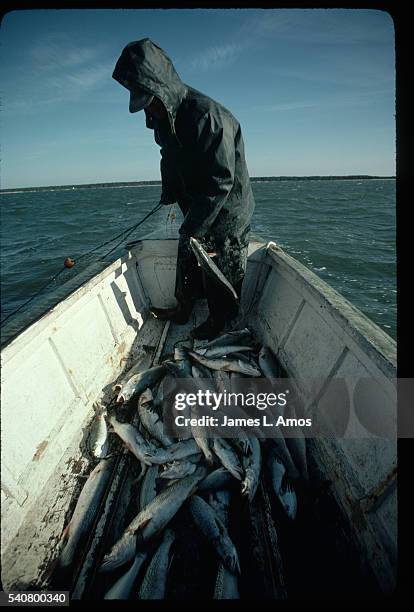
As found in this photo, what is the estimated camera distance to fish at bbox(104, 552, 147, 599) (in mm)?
2115

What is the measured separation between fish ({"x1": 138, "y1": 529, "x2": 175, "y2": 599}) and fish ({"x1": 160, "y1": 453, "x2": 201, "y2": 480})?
454 millimetres

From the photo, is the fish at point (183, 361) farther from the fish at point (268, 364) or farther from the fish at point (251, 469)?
the fish at point (251, 469)

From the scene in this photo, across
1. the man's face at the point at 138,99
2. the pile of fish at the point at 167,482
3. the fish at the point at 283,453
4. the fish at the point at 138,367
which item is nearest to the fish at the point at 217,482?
the pile of fish at the point at 167,482

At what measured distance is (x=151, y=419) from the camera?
3408 millimetres

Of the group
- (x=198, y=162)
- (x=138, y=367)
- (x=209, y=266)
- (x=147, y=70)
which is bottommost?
(x=138, y=367)

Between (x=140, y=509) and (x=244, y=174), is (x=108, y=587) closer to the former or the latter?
(x=140, y=509)

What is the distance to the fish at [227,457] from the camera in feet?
9.23

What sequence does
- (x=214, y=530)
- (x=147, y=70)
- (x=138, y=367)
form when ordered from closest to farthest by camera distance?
1. (x=214, y=530)
2. (x=147, y=70)
3. (x=138, y=367)

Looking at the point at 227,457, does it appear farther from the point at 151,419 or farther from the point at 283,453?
the point at 151,419

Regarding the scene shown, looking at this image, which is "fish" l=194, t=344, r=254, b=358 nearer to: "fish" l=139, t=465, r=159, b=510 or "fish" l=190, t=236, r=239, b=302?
"fish" l=190, t=236, r=239, b=302

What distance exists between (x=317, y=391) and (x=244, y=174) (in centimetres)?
287

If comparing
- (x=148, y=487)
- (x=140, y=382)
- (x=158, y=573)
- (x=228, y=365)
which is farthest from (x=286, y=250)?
(x=158, y=573)

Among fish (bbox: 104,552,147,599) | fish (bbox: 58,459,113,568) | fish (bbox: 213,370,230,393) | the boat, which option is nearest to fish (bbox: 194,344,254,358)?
fish (bbox: 213,370,230,393)

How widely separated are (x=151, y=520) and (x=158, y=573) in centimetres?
35
